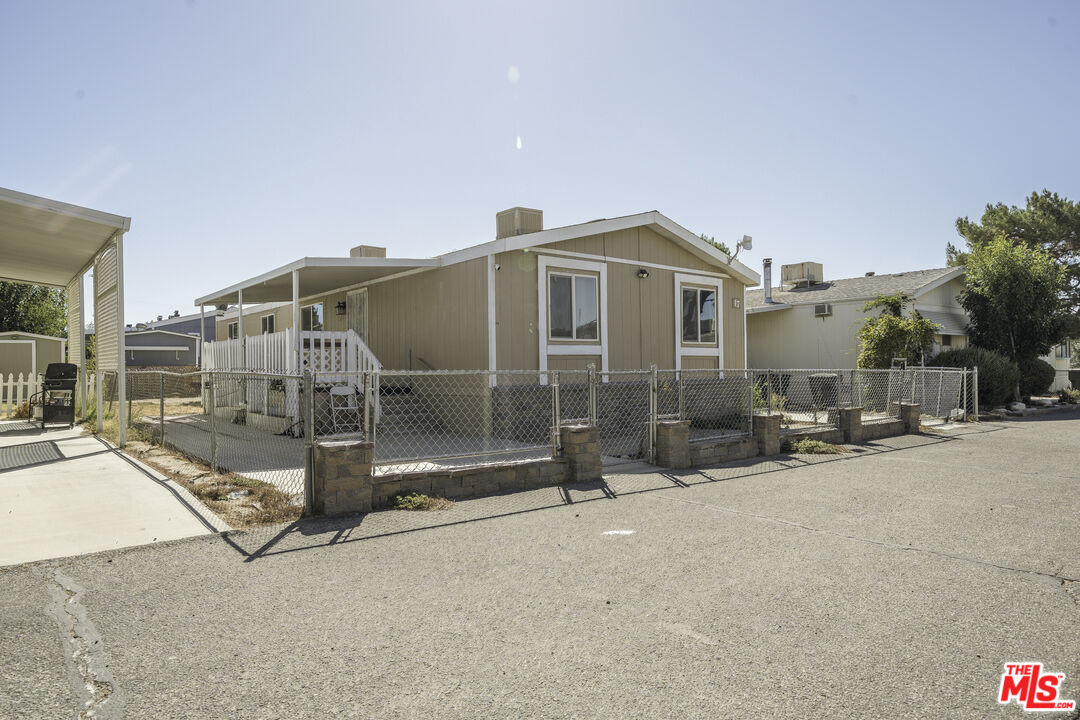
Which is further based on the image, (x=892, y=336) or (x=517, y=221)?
(x=892, y=336)

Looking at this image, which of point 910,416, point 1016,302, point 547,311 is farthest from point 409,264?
point 1016,302

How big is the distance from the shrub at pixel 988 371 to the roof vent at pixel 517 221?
13.4 m

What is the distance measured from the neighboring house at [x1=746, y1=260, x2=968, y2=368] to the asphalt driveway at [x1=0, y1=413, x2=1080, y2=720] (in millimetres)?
15538

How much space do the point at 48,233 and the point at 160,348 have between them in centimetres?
2690

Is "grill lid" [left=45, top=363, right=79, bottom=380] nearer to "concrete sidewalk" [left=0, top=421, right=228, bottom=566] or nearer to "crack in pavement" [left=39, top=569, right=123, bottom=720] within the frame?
"concrete sidewalk" [left=0, top=421, right=228, bottom=566]

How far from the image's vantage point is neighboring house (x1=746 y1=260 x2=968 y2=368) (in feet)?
65.8

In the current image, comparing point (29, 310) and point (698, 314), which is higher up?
point (29, 310)

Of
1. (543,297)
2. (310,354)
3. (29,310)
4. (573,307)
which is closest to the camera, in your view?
(310,354)

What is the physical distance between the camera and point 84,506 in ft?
17.8

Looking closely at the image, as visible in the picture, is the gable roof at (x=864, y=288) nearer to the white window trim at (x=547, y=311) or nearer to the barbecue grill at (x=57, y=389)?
the white window trim at (x=547, y=311)

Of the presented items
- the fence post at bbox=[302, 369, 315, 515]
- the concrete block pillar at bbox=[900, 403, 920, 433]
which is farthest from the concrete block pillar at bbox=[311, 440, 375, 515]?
the concrete block pillar at bbox=[900, 403, 920, 433]

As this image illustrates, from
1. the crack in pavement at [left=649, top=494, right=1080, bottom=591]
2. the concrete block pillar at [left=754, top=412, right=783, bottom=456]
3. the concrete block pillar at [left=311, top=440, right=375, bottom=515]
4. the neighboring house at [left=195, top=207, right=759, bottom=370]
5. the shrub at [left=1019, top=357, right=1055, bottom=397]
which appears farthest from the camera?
the shrub at [left=1019, top=357, right=1055, bottom=397]

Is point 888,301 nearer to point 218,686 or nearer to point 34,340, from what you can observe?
point 218,686

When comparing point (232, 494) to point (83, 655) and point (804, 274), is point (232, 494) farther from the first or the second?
point (804, 274)
